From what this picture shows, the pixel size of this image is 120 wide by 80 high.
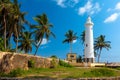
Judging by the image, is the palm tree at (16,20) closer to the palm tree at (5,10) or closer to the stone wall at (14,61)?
the palm tree at (5,10)

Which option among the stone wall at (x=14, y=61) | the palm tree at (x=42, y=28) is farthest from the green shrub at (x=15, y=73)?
the palm tree at (x=42, y=28)

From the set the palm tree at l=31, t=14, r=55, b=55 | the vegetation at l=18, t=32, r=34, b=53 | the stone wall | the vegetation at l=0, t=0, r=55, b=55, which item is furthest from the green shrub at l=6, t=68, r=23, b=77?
the vegetation at l=18, t=32, r=34, b=53

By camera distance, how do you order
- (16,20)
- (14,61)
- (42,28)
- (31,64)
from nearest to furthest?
(14,61) → (31,64) → (16,20) → (42,28)

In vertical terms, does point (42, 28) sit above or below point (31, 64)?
above

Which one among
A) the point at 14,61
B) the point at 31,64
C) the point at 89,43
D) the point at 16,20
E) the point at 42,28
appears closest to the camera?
the point at 14,61

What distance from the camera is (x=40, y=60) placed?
33531 millimetres

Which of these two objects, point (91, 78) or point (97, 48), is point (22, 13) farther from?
point (97, 48)

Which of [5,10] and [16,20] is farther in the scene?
[16,20]

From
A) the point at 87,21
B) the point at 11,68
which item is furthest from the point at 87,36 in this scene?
the point at 11,68

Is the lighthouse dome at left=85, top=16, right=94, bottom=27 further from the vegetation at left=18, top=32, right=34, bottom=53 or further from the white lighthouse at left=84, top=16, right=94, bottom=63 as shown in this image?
the vegetation at left=18, top=32, right=34, bottom=53

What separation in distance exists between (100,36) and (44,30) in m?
22.9

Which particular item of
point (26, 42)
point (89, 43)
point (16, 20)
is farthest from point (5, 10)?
point (89, 43)

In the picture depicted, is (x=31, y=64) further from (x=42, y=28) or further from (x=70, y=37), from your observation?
(x=70, y=37)

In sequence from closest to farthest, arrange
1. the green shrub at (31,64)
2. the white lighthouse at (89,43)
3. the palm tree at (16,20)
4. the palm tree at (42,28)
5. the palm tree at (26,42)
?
the green shrub at (31,64) → the palm tree at (16,20) → the palm tree at (42,28) → the white lighthouse at (89,43) → the palm tree at (26,42)
